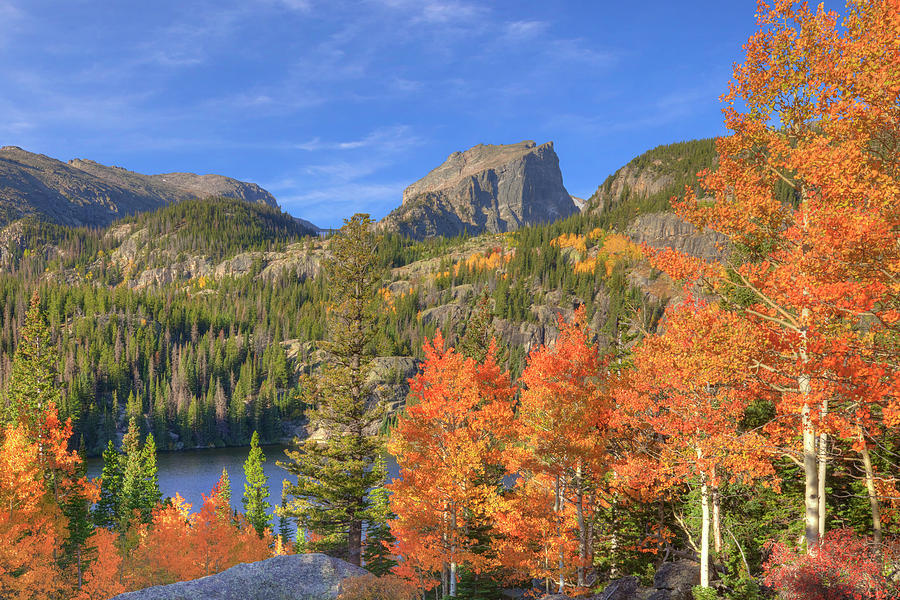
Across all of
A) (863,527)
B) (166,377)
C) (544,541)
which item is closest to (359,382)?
(544,541)

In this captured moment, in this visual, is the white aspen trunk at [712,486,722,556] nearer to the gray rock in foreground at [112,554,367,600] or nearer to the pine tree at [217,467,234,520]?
the gray rock in foreground at [112,554,367,600]

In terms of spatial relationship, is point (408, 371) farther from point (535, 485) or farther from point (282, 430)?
point (535, 485)

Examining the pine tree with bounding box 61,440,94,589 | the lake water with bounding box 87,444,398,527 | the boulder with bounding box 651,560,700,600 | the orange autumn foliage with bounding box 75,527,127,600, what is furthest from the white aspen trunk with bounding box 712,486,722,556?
the lake water with bounding box 87,444,398,527

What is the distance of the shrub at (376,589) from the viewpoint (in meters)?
20.7

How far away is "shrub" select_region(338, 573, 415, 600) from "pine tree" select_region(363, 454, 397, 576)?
797 cm

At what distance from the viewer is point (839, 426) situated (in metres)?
12.3

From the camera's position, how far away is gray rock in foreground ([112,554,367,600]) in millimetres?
22820

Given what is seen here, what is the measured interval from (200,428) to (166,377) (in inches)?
1401

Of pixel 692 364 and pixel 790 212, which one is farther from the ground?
pixel 790 212

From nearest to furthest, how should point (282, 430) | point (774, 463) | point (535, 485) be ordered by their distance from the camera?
point (774, 463)
point (535, 485)
point (282, 430)

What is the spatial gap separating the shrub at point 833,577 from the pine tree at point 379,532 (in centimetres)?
2149

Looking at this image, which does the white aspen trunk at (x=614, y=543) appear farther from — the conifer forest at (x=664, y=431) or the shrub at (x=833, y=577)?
the shrub at (x=833, y=577)

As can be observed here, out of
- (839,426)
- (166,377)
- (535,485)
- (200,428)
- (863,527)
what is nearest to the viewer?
(839,426)

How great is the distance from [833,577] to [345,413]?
24110 millimetres
